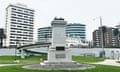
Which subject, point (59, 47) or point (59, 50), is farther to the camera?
point (59, 47)

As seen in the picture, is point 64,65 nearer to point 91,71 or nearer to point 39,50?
point 91,71

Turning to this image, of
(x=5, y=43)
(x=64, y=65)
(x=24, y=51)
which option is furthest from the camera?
(x=5, y=43)

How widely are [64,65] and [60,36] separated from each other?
4977 millimetres

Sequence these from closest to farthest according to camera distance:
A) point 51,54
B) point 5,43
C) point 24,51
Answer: point 51,54 < point 24,51 < point 5,43

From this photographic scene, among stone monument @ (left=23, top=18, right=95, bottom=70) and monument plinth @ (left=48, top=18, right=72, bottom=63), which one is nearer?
stone monument @ (left=23, top=18, right=95, bottom=70)

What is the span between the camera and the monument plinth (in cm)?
3462

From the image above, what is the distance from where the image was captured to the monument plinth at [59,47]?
34.6 meters

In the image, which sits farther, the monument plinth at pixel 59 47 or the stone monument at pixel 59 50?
the monument plinth at pixel 59 47

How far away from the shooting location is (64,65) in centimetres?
3228

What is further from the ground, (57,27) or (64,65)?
(57,27)

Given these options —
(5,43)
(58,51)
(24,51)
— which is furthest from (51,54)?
(5,43)

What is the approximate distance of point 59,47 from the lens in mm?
35125

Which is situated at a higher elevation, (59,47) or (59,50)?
(59,47)

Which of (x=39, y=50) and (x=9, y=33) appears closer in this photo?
(x=39, y=50)
